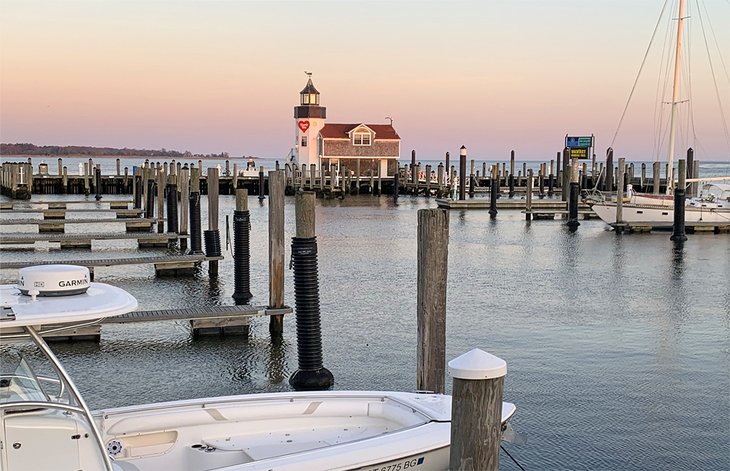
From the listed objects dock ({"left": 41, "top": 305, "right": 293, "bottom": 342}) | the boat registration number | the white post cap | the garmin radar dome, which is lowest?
dock ({"left": 41, "top": 305, "right": 293, "bottom": 342})

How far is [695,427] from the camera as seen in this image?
963 centimetres

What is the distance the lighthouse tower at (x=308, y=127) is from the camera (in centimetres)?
6247

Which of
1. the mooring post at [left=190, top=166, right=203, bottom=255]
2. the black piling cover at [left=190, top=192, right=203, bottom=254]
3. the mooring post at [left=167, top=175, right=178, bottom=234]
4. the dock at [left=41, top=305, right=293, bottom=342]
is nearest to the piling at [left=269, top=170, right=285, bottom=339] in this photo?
the dock at [left=41, top=305, right=293, bottom=342]

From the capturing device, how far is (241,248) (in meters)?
16.2

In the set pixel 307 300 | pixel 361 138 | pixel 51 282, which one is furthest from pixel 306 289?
pixel 361 138

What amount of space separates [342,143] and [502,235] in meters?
29.9

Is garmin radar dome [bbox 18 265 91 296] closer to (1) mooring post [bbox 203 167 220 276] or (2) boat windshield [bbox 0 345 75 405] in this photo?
(2) boat windshield [bbox 0 345 75 405]

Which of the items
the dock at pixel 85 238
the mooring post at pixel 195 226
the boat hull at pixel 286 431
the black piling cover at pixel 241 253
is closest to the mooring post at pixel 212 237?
the mooring post at pixel 195 226

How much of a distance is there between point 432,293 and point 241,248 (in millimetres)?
8543

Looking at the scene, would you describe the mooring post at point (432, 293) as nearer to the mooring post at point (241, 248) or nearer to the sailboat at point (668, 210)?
the mooring post at point (241, 248)

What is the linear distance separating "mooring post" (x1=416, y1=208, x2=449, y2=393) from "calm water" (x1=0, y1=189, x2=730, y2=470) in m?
1.17

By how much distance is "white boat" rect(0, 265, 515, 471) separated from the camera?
17.6 ft

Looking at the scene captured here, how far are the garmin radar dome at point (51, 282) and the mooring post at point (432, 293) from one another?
11.5 feet

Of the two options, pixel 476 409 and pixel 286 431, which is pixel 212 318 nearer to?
pixel 286 431
